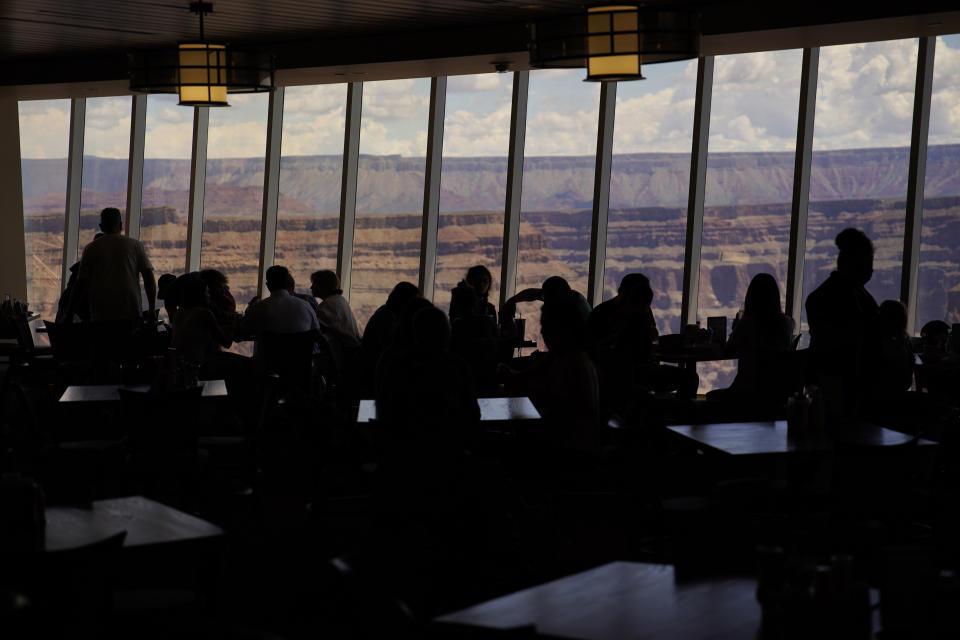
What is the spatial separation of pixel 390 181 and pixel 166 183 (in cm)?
326

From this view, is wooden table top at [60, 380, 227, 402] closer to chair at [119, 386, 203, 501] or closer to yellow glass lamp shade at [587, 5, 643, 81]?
chair at [119, 386, 203, 501]

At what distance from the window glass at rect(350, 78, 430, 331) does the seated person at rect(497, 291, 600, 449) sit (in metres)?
6.65

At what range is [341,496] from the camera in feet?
20.0

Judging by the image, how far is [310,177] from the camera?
39.5 feet

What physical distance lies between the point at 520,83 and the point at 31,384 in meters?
5.46

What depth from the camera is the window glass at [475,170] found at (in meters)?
11.0

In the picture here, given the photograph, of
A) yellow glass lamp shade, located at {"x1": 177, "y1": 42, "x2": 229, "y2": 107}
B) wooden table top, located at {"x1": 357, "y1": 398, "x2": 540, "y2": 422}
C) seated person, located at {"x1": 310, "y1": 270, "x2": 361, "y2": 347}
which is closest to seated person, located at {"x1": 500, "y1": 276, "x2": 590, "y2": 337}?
wooden table top, located at {"x1": 357, "y1": 398, "x2": 540, "y2": 422}

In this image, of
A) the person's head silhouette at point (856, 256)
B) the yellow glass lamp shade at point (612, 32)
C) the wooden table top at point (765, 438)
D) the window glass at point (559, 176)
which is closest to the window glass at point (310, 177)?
the window glass at point (559, 176)

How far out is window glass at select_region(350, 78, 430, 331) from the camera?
11477 millimetres

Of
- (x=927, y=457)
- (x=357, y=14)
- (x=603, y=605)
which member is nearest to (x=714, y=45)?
(x=357, y=14)

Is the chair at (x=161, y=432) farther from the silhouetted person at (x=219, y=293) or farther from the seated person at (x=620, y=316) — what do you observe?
the silhouetted person at (x=219, y=293)

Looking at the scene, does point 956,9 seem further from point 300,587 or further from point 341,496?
point 300,587

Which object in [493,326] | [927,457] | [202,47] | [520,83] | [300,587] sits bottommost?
[300,587]

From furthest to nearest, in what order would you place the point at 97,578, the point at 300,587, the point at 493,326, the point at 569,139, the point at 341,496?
the point at 569,139 < the point at 493,326 < the point at 341,496 < the point at 300,587 < the point at 97,578
